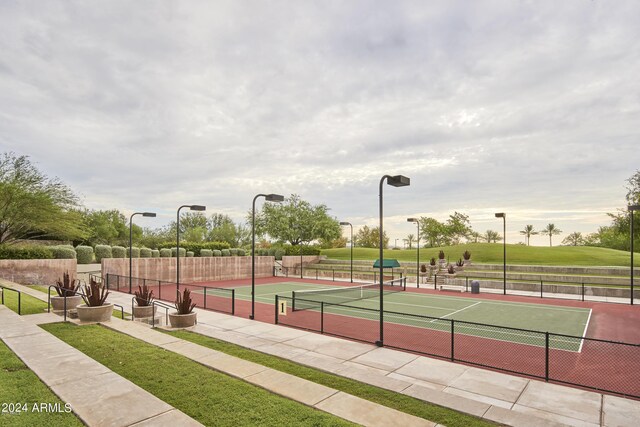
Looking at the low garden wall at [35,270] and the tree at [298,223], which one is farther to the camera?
the tree at [298,223]

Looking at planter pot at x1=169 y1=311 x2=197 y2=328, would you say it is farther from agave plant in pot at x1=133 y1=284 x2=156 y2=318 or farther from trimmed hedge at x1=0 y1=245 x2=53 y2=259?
trimmed hedge at x1=0 y1=245 x2=53 y2=259

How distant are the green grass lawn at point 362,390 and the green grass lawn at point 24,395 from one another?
15.2 ft

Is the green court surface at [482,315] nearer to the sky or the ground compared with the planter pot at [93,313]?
nearer to the ground

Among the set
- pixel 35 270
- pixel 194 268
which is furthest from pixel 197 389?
pixel 194 268

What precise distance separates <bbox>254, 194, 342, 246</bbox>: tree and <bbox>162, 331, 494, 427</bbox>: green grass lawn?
52.1 metres

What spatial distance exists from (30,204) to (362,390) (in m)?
34.5

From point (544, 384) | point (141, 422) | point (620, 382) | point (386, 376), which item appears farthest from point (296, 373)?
point (620, 382)

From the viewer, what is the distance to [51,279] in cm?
2802

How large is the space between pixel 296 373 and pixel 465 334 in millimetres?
8922

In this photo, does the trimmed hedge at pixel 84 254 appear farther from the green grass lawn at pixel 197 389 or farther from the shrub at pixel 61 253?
the green grass lawn at pixel 197 389

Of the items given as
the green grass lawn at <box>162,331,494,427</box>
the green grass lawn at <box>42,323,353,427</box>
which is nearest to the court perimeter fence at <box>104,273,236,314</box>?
the green grass lawn at <box>162,331,494,427</box>

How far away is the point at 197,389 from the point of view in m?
7.81

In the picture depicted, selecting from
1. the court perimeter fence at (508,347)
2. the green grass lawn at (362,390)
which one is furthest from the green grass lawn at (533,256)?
the green grass lawn at (362,390)

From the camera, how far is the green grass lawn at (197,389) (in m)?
6.56
